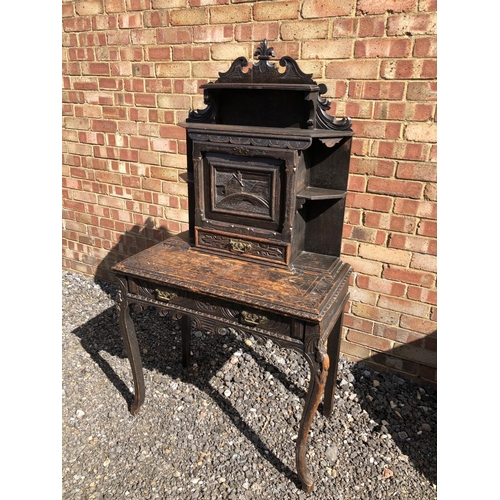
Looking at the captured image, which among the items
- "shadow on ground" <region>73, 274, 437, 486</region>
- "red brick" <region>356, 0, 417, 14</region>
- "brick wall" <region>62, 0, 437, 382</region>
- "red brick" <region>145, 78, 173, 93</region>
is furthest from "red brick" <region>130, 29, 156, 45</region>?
"shadow on ground" <region>73, 274, 437, 486</region>

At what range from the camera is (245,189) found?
227cm

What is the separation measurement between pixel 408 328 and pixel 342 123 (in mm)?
1612

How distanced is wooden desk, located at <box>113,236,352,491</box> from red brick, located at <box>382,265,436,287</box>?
605 millimetres

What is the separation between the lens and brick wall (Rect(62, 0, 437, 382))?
2.46 m

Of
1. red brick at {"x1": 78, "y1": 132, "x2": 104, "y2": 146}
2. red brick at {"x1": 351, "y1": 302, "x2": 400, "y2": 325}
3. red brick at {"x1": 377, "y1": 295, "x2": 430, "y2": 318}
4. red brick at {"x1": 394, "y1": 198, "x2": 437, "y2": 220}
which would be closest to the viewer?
red brick at {"x1": 394, "y1": 198, "x2": 437, "y2": 220}

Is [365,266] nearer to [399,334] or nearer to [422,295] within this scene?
[422,295]

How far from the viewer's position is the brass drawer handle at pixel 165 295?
87.6 inches

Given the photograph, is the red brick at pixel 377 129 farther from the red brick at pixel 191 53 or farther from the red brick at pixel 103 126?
the red brick at pixel 103 126

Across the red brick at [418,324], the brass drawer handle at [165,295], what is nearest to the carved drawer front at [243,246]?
the brass drawer handle at [165,295]

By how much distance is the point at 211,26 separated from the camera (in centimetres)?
291

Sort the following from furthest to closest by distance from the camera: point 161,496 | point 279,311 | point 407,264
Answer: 1. point 407,264
2. point 161,496
3. point 279,311

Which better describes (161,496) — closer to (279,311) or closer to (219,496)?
(219,496)

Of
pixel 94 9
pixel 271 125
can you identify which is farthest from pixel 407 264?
pixel 94 9

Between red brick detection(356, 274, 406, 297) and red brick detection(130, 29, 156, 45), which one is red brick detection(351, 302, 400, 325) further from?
red brick detection(130, 29, 156, 45)
